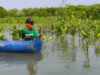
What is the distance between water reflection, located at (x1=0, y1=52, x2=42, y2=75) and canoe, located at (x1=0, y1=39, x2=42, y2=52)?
0.53 ft

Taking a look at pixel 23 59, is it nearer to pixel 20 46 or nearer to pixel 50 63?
pixel 20 46

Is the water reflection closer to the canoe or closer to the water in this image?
the water

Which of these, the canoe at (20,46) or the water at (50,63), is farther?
the canoe at (20,46)

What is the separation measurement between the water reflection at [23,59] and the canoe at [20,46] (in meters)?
0.16

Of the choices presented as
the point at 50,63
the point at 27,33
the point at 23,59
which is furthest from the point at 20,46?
the point at 50,63

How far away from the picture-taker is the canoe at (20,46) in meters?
6.87

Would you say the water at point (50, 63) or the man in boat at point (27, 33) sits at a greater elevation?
the man in boat at point (27, 33)

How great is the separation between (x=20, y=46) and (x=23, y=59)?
793 millimetres

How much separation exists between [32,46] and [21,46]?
37 cm

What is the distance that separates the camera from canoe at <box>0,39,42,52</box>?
6871mm

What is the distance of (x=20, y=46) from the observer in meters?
6.95

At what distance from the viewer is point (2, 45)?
707 centimetres

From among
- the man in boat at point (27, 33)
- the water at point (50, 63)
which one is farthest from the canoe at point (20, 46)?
the man in boat at point (27, 33)

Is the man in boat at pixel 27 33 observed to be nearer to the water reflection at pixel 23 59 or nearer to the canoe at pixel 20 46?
the canoe at pixel 20 46
